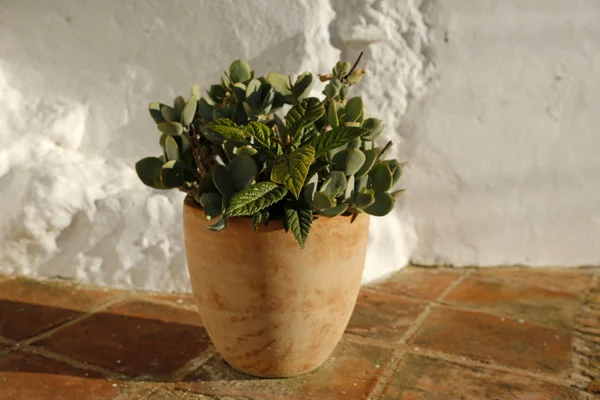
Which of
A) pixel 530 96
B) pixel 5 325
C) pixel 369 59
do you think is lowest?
pixel 5 325

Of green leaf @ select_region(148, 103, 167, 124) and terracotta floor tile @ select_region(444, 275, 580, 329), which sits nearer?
green leaf @ select_region(148, 103, 167, 124)

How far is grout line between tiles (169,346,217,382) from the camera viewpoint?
158cm

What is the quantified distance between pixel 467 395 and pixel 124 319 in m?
1.03

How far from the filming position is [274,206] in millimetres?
1426

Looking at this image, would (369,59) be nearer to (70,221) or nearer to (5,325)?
(70,221)

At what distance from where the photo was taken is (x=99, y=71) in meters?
2.30

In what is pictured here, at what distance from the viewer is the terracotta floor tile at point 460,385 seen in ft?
5.00

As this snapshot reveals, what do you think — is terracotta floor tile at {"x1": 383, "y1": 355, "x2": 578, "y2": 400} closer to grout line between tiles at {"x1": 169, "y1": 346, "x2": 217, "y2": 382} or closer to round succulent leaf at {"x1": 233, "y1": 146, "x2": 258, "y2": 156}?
grout line between tiles at {"x1": 169, "y1": 346, "x2": 217, "y2": 382}

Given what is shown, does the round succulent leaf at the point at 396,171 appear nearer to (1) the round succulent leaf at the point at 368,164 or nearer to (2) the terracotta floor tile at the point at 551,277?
(1) the round succulent leaf at the point at 368,164

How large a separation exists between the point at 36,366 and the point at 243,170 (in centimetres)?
79

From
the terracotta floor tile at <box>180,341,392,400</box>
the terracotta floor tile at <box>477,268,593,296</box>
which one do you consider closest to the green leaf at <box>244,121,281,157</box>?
the terracotta floor tile at <box>180,341,392,400</box>

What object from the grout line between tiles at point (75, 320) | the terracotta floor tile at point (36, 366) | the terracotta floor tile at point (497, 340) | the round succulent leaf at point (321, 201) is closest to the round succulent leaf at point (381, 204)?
the round succulent leaf at point (321, 201)

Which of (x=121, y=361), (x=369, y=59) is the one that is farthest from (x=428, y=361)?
(x=369, y=59)

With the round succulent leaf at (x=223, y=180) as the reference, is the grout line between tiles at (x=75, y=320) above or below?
below
